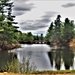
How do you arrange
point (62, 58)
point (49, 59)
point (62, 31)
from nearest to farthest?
point (49, 59)
point (62, 58)
point (62, 31)

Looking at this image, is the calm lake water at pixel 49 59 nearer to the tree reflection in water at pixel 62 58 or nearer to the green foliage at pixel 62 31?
the tree reflection in water at pixel 62 58

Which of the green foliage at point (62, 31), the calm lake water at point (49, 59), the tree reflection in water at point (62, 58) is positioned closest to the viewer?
the calm lake water at point (49, 59)

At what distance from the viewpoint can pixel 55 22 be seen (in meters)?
58.9

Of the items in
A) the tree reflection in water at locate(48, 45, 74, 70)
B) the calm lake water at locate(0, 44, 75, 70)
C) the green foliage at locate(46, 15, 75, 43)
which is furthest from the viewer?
the green foliage at locate(46, 15, 75, 43)

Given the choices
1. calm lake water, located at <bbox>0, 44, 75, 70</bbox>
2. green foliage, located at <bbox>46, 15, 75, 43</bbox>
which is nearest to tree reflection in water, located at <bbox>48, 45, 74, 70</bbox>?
calm lake water, located at <bbox>0, 44, 75, 70</bbox>

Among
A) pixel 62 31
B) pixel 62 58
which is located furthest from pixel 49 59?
pixel 62 31

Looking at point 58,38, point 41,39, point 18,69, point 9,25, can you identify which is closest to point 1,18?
point 9,25

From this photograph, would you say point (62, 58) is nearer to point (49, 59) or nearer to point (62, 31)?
point (49, 59)

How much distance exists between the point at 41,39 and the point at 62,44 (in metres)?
23.0

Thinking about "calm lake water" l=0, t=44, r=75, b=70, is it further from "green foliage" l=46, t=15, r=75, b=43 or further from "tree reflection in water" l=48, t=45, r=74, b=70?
"green foliage" l=46, t=15, r=75, b=43

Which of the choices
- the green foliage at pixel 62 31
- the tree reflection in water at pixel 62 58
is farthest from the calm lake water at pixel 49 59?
the green foliage at pixel 62 31

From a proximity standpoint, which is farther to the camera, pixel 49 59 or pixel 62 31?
pixel 62 31

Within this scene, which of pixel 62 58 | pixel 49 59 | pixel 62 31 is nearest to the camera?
pixel 49 59

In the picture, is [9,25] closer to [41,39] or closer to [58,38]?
[58,38]
